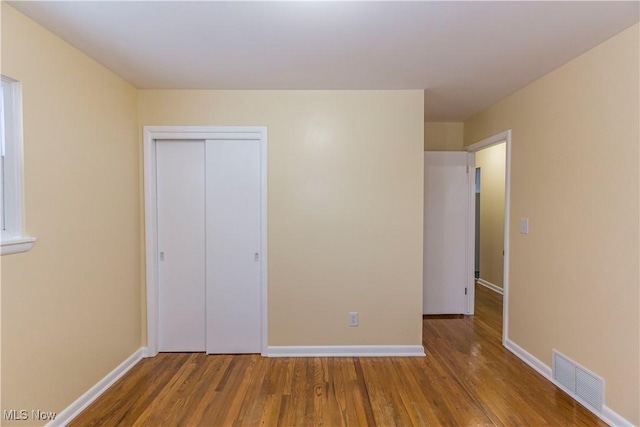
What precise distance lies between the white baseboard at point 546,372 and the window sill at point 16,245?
3550mm

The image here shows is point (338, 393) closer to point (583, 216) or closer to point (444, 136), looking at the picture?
point (583, 216)

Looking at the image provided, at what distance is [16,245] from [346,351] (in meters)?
2.44

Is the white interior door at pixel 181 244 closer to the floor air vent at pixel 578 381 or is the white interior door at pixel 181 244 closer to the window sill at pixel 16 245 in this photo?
the window sill at pixel 16 245

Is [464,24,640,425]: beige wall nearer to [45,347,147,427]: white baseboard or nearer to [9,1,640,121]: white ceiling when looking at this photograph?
[9,1,640,121]: white ceiling

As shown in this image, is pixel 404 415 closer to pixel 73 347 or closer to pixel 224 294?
pixel 224 294

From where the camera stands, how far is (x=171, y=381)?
2381 millimetres

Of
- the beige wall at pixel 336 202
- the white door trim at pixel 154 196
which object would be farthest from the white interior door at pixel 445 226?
the white door trim at pixel 154 196

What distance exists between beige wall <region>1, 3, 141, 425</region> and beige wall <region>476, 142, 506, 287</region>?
4.83 metres

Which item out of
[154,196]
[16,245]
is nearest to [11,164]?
[16,245]

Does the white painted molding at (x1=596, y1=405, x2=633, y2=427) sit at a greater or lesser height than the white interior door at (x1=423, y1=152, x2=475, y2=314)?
lesser

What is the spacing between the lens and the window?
1.61m

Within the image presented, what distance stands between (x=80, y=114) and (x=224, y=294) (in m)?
1.77

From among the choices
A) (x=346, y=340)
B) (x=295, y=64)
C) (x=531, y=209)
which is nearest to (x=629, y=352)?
(x=531, y=209)

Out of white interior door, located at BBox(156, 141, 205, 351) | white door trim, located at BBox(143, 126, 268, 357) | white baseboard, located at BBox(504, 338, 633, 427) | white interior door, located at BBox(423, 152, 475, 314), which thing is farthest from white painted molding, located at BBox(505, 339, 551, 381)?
white interior door, located at BBox(156, 141, 205, 351)
